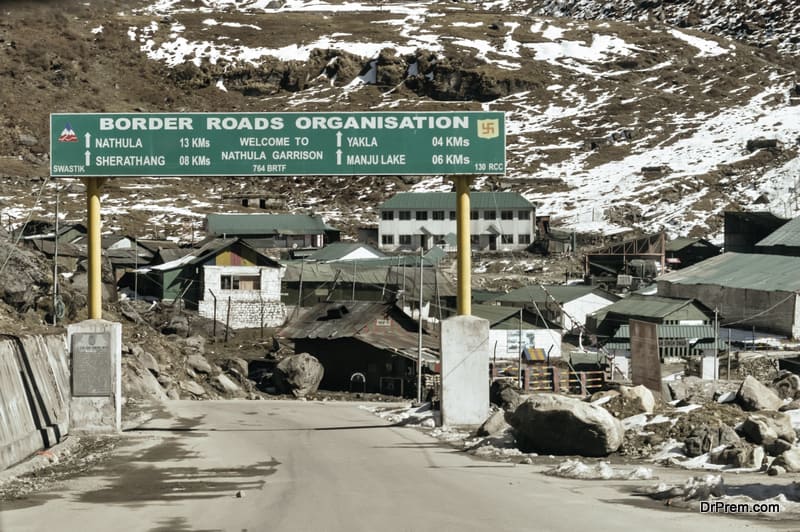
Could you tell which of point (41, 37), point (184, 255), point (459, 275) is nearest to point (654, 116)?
point (184, 255)

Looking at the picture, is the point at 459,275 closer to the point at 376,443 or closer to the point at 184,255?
the point at 376,443

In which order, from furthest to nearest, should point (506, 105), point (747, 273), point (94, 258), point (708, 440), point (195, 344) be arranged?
point (506, 105), point (747, 273), point (195, 344), point (94, 258), point (708, 440)

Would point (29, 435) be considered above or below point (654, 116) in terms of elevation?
below

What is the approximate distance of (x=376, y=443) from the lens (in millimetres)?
20234

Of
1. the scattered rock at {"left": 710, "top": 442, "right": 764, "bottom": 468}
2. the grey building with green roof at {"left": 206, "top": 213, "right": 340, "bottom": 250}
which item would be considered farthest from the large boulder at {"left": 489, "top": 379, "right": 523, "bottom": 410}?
the grey building with green roof at {"left": 206, "top": 213, "right": 340, "bottom": 250}

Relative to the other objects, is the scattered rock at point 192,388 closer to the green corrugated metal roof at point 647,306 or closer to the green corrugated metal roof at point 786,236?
the green corrugated metal roof at point 647,306

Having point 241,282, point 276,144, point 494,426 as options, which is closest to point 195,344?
point 241,282

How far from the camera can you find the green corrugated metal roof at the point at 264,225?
99.8 m

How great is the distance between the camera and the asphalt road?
11.1m

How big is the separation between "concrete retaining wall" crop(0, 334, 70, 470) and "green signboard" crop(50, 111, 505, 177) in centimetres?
369

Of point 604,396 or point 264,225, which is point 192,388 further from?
point 264,225

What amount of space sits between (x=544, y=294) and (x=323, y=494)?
51.9 metres

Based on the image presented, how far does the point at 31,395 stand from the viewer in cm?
1902

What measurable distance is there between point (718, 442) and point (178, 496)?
8500 mm
